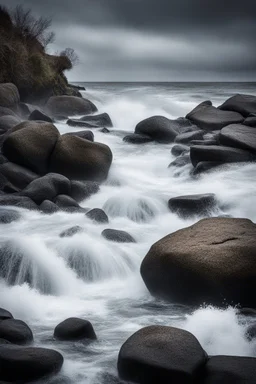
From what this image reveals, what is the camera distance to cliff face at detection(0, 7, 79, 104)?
19312 millimetres

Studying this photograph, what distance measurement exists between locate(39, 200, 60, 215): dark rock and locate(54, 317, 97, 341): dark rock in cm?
374

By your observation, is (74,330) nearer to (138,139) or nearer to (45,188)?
(45,188)

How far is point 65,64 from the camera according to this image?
80.5 feet

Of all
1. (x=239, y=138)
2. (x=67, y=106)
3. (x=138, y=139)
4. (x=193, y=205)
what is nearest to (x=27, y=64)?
(x=67, y=106)

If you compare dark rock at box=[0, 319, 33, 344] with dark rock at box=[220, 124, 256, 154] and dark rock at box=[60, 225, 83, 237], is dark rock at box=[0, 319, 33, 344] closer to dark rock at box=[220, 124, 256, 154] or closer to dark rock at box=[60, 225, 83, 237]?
dark rock at box=[60, 225, 83, 237]

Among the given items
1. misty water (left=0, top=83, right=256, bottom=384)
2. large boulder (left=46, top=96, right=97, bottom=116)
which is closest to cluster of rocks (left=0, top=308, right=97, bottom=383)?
misty water (left=0, top=83, right=256, bottom=384)

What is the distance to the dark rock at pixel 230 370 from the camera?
3699mm

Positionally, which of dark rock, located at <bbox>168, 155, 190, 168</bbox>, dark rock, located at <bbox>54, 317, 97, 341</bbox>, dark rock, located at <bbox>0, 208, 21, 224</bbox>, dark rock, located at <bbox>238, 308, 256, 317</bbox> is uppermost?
dark rock, located at <bbox>168, 155, 190, 168</bbox>

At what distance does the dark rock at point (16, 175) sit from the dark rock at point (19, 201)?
700mm

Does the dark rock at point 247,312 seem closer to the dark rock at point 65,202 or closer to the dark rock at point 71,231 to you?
the dark rock at point 71,231

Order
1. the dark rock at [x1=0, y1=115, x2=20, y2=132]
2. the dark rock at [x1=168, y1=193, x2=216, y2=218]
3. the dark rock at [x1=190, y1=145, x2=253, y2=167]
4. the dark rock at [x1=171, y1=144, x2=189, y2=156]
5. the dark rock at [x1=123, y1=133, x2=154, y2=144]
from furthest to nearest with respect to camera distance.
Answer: the dark rock at [x1=123, y1=133, x2=154, y2=144], the dark rock at [x1=171, y1=144, x2=189, y2=156], the dark rock at [x1=0, y1=115, x2=20, y2=132], the dark rock at [x1=190, y1=145, x2=253, y2=167], the dark rock at [x1=168, y1=193, x2=216, y2=218]

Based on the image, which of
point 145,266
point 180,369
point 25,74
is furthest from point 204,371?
point 25,74

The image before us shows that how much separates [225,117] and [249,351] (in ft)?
38.9

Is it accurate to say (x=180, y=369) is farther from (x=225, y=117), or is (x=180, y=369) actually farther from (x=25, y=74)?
(x=25, y=74)
